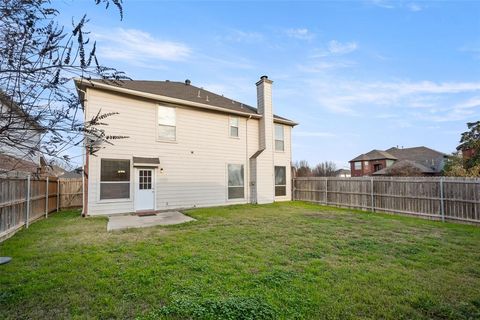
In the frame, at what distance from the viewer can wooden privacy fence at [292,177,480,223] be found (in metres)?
8.29

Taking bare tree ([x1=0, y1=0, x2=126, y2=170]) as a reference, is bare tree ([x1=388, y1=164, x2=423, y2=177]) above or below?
below

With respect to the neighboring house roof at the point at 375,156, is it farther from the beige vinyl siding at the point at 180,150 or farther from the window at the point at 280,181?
the beige vinyl siding at the point at 180,150

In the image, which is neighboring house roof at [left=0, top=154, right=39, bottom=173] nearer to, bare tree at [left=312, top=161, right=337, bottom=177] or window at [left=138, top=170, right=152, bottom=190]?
window at [left=138, top=170, right=152, bottom=190]

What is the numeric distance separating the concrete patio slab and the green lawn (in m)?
0.86

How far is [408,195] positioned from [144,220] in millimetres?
10679

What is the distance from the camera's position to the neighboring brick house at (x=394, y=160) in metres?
31.9

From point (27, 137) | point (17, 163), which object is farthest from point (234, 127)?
point (27, 137)

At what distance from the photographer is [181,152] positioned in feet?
36.9

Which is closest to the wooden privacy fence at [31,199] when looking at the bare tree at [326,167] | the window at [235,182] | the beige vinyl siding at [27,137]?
the beige vinyl siding at [27,137]

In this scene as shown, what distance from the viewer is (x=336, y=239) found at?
5887 mm

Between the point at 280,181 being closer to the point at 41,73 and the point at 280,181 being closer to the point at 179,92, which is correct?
the point at 179,92

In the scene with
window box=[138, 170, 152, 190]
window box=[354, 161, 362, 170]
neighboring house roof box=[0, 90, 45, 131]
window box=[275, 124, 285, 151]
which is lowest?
window box=[138, 170, 152, 190]

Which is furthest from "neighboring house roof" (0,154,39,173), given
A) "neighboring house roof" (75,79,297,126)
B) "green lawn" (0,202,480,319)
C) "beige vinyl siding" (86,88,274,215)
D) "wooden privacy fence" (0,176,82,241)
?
"neighboring house roof" (75,79,297,126)

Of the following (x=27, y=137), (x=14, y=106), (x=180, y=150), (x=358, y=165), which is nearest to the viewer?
(x=14, y=106)
